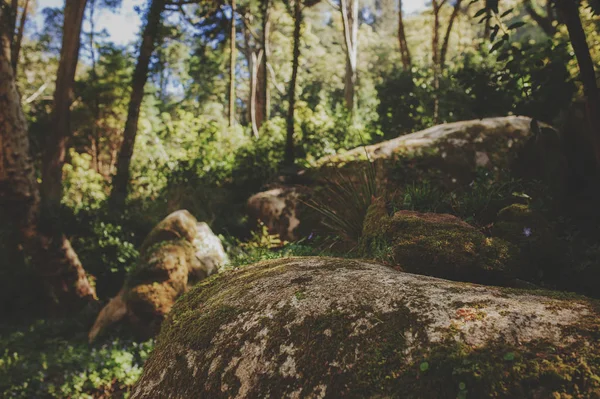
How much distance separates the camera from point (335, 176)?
5953 mm

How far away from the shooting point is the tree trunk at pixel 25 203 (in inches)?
217

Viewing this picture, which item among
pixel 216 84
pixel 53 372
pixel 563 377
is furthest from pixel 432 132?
pixel 216 84

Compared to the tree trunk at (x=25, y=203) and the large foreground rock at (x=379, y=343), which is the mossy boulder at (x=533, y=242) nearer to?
the large foreground rock at (x=379, y=343)

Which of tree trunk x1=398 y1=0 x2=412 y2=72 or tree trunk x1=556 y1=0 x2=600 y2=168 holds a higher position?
tree trunk x1=398 y1=0 x2=412 y2=72

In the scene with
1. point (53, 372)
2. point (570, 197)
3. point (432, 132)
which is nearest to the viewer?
point (53, 372)

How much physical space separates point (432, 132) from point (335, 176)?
1.90 meters

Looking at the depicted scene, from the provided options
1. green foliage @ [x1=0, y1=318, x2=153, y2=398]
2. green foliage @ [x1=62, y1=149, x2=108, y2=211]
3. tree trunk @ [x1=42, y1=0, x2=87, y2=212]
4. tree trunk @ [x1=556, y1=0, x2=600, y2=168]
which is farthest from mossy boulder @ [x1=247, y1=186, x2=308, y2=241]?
green foliage @ [x1=62, y1=149, x2=108, y2=211]

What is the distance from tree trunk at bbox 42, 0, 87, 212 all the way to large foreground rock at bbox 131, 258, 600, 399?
8.79 meters

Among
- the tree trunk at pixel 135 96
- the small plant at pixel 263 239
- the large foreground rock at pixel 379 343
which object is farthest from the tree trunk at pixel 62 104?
the large foreground rock at pixel 379 343

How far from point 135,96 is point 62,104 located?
1579mm

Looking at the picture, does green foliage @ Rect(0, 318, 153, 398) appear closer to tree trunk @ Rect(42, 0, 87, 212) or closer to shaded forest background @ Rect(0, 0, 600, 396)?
shaded forest background @ Rect(0, 0, 600, 396)

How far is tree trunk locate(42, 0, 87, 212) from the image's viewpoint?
8750mm

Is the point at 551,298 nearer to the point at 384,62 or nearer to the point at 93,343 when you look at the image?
the point at 93,343

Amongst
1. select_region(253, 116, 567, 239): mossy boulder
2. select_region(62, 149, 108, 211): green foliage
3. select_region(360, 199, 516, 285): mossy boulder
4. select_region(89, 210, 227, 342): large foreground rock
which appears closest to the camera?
select_region(360, 199, 516, 285): mossy boulder
